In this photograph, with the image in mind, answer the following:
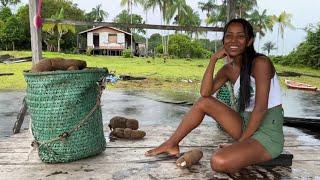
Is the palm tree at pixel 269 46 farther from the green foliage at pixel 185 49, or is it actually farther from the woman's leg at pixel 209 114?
the woman's leg at pixel 209 114

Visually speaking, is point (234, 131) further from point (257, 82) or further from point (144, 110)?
point (144, 110)

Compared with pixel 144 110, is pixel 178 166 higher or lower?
higher

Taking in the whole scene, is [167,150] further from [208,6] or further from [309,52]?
[208,6]

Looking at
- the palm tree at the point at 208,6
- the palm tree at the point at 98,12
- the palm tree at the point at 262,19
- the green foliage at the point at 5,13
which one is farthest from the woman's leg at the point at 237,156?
the palm tree at the point at 208,6

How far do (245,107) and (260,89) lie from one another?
30cm

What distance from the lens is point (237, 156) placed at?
2.71 metres

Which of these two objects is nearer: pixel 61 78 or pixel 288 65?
pixel 61 78

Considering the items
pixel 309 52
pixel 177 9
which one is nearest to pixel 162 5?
pixel 177 9

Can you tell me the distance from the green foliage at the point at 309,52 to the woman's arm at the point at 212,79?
25823 millimetres

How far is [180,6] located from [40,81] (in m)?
46.7

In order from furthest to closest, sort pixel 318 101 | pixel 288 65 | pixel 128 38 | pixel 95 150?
pixel 128 38, pixel 288 65, pixel 318 101, pixel 95 150

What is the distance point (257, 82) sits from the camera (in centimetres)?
281

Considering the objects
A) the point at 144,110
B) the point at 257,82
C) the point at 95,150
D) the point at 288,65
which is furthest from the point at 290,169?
the point at 288,65

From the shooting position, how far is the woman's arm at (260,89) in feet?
A: 9.18
